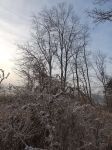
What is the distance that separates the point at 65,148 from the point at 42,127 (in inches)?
45.3

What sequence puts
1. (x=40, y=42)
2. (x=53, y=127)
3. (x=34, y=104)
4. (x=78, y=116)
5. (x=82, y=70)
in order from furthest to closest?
(x=82, y=70) < (x=40, y=42) < (x=34, y=104) < (x=78, y=116) < (x=53, y=127)

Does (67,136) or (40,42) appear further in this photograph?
(40,42)

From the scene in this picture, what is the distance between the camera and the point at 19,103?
6.91m

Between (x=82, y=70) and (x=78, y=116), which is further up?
(x=82, y=70)

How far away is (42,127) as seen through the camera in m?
6.70

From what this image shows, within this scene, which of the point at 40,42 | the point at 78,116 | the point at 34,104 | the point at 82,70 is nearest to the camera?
the point at 78,116

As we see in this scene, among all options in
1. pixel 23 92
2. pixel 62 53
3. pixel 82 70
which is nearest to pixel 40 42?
pixel 62 53

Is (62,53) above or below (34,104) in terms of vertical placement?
above

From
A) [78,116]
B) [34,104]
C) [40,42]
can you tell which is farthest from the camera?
[40,42]

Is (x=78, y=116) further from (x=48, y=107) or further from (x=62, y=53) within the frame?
(x=62, y=53)

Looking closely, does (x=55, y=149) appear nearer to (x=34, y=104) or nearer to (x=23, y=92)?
(x=34, y=104)

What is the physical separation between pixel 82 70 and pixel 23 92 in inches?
1642

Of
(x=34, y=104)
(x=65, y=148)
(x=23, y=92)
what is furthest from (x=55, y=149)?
(x=23, y=92)

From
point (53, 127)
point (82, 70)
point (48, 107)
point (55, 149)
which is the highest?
point (82, 70)
